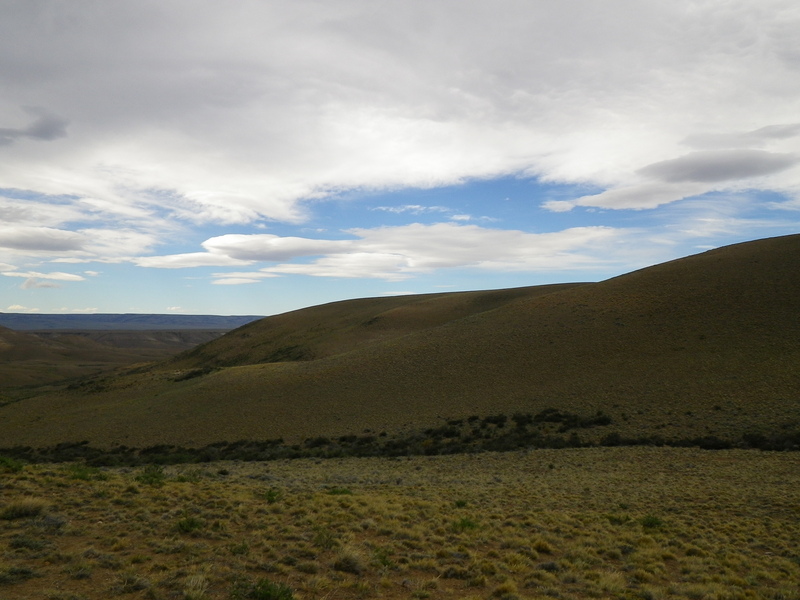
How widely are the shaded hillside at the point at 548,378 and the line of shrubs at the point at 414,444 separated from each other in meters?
1.08

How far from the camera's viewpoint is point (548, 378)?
34.9 metres

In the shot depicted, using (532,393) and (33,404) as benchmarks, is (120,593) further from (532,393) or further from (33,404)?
(33,404)

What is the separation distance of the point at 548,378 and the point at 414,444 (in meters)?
12.3

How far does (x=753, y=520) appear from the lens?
1248 centimetres

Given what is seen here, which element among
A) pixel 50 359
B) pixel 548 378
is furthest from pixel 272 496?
pixel 50 359

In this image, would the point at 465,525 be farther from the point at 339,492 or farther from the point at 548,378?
the point at 548,378

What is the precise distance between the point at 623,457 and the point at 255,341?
2844 inches

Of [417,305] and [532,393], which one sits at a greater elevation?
[417,305]

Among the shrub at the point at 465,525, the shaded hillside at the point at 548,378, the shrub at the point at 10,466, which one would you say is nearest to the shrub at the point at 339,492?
the shrub at the point at 465,525

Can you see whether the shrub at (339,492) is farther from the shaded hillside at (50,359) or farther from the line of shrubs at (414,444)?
the shaded hillside at (50,359)

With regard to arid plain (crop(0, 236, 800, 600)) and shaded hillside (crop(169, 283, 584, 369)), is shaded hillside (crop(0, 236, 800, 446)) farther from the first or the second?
shaded hillside (crop(169, 283, 584, 369))

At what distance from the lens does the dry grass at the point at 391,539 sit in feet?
25.0

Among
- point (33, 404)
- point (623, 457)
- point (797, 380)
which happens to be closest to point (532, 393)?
point (623, 457)

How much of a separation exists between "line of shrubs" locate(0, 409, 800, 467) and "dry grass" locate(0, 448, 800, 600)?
8.88 metres
